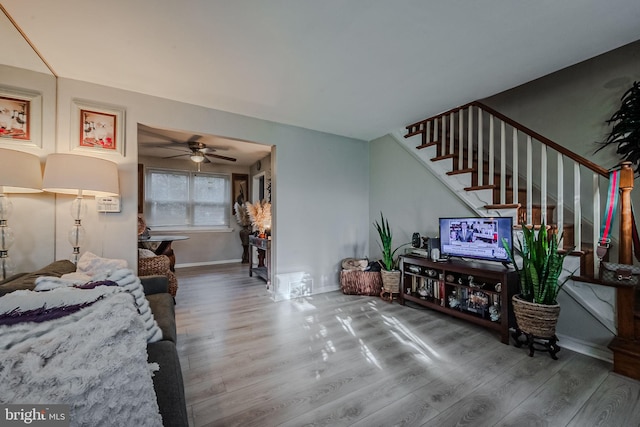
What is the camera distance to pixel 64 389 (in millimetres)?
646

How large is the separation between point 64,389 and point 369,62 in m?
2.49

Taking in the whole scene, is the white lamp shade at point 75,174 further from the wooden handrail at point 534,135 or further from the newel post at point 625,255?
the newel post at point 625,255

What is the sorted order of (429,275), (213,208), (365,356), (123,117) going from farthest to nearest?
(213,208)
(429,275)
(123,117)
(365,356)

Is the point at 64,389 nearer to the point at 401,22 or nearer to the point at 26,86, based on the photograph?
the point at 401,22

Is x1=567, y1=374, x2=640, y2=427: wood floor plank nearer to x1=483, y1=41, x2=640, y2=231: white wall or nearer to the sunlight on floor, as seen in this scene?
the sunlight on floor

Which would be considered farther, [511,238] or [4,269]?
[511,238]

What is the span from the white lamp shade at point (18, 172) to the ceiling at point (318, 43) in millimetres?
867

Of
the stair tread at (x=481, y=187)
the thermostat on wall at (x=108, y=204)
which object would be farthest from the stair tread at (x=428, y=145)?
the thermostat on wall at (x=108, y=204)

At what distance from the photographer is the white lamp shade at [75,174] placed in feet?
6.02

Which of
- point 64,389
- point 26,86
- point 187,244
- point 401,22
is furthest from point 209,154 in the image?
point 64,389

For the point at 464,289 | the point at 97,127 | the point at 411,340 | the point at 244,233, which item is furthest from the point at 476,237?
the point at 244,233

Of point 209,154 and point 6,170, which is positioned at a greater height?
point 209,154

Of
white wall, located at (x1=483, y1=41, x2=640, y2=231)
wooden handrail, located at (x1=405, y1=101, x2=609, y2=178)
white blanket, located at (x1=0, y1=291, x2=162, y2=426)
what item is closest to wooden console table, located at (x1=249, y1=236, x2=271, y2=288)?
wooden handrail, located at (x1=405, y1=101, x2=609, y2=178)

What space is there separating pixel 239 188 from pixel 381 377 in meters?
5.26
